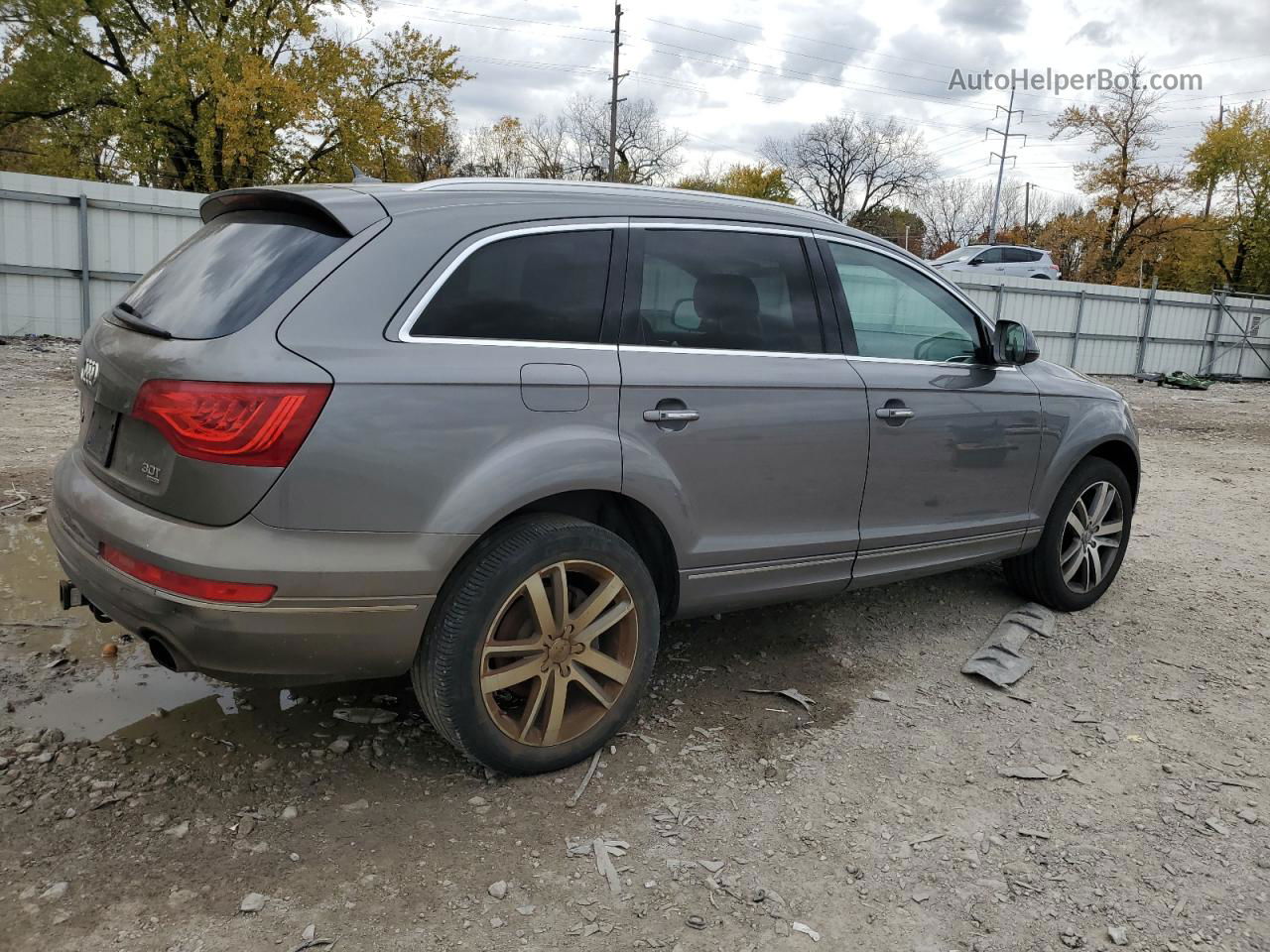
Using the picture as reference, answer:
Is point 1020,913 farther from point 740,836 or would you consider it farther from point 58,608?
point 58,608

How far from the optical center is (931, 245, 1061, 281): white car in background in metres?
26.7

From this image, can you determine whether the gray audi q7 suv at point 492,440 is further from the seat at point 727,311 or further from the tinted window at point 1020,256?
the tinted window at point 1020,256

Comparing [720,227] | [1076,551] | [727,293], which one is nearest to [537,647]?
[727,293]

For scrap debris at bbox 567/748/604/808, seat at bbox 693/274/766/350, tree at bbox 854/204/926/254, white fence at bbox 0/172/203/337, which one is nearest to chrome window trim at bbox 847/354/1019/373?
seat at bbox 693/274/766/350

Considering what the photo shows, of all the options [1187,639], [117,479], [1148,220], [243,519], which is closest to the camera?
[243,519]

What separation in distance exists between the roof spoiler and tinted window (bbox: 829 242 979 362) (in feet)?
6.01

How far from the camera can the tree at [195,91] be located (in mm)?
26297

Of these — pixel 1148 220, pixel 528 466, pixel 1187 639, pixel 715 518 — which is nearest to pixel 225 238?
pixel 528 466

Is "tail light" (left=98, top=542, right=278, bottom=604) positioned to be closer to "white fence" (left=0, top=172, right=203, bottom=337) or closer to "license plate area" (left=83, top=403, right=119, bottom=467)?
"license plate area" (left=83, top=403, right=119, bottom=467)

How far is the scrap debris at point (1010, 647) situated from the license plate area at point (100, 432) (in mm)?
3282

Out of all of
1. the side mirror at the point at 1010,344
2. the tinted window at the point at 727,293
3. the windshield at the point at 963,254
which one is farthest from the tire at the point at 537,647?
the windshield at the point at 963,254

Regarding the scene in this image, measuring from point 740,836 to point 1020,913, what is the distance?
2.48 ft

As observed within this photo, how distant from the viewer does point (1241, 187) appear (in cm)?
3525

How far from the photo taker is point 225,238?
2818mm
